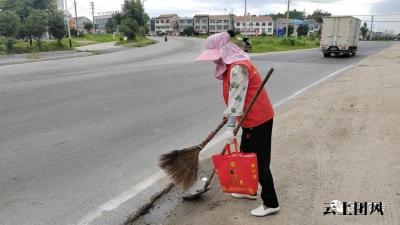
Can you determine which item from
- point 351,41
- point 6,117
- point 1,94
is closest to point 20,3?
point 351,41

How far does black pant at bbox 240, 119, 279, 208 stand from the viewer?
3.39m

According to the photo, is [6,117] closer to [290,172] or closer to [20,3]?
[290,172]

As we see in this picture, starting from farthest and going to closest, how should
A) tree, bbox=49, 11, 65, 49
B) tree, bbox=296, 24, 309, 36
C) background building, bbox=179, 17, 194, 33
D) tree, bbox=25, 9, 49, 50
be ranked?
background building, bbox=179, 17, 194, 33 → tree, bbox=296, 24, 309, 36 → tree, bbox=49, 11, 65, 49 → tree, bbox=25, 9, 49, 50

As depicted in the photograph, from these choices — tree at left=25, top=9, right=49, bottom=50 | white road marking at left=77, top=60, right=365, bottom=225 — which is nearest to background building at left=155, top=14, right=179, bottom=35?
tree at left=25, top=9, right=49, bottom=50

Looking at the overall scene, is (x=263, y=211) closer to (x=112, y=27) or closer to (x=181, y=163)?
(x=181, y=163)

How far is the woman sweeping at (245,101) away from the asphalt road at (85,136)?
1549 millimetres

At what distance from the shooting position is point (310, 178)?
4230 millimetres

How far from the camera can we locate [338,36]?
2928cm

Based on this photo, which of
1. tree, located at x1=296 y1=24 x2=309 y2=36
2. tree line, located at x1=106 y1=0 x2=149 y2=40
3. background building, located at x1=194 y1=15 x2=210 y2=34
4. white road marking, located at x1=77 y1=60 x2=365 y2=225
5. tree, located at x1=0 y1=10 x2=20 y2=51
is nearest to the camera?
white road marking, located at x1=77 y1=60 x2=365 y2=225

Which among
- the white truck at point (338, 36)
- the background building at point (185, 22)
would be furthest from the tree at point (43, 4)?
the background building at point (185, 22)

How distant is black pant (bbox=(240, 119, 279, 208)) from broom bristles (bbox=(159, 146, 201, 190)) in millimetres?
482

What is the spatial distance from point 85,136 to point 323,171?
11.7ft

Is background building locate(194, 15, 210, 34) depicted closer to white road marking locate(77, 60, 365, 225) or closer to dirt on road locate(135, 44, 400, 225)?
dirt on road locate(135, 44, 400, 225)

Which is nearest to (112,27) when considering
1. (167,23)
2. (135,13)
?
(135,13)
